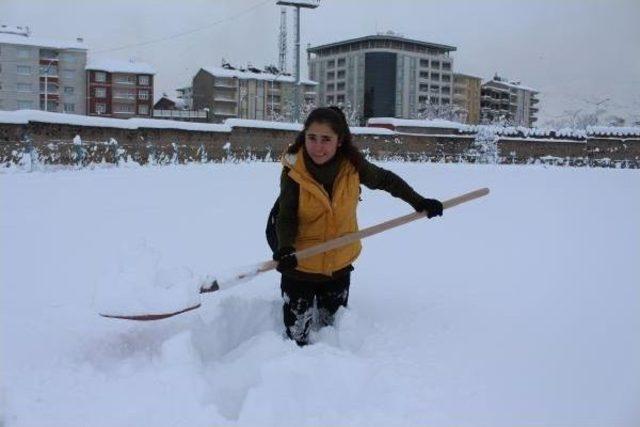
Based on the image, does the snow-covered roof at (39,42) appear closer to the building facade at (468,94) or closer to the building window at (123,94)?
the building window at (123,94)

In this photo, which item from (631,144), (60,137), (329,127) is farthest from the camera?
(631,144)

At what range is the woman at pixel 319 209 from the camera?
292cm

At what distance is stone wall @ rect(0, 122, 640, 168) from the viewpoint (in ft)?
42.6

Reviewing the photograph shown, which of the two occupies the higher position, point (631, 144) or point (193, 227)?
point (631, 144)

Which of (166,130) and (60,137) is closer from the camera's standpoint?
(60,137)

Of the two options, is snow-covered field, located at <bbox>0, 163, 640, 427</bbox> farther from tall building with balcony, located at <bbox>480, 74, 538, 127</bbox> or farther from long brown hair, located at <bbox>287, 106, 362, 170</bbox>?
tall building with balcony, located at <bbox>480, 74, 538, 127</bbox>

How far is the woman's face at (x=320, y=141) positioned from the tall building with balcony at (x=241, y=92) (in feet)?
185

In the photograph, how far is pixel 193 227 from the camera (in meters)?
5.92

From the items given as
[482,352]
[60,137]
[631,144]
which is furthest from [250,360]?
[631,144]

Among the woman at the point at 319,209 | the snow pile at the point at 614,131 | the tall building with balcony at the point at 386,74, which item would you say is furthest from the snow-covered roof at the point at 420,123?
the tall building with balcony at the point at 386,74

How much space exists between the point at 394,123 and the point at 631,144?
9.92 m

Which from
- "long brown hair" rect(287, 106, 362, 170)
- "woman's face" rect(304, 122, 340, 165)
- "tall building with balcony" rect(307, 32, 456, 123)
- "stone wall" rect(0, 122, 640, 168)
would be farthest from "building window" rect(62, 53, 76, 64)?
"woman's face" rect(304, 122, 340, 165)

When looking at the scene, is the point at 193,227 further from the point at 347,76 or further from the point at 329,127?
the point at 347,76

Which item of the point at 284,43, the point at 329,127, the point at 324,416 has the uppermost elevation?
the point at 284,43
